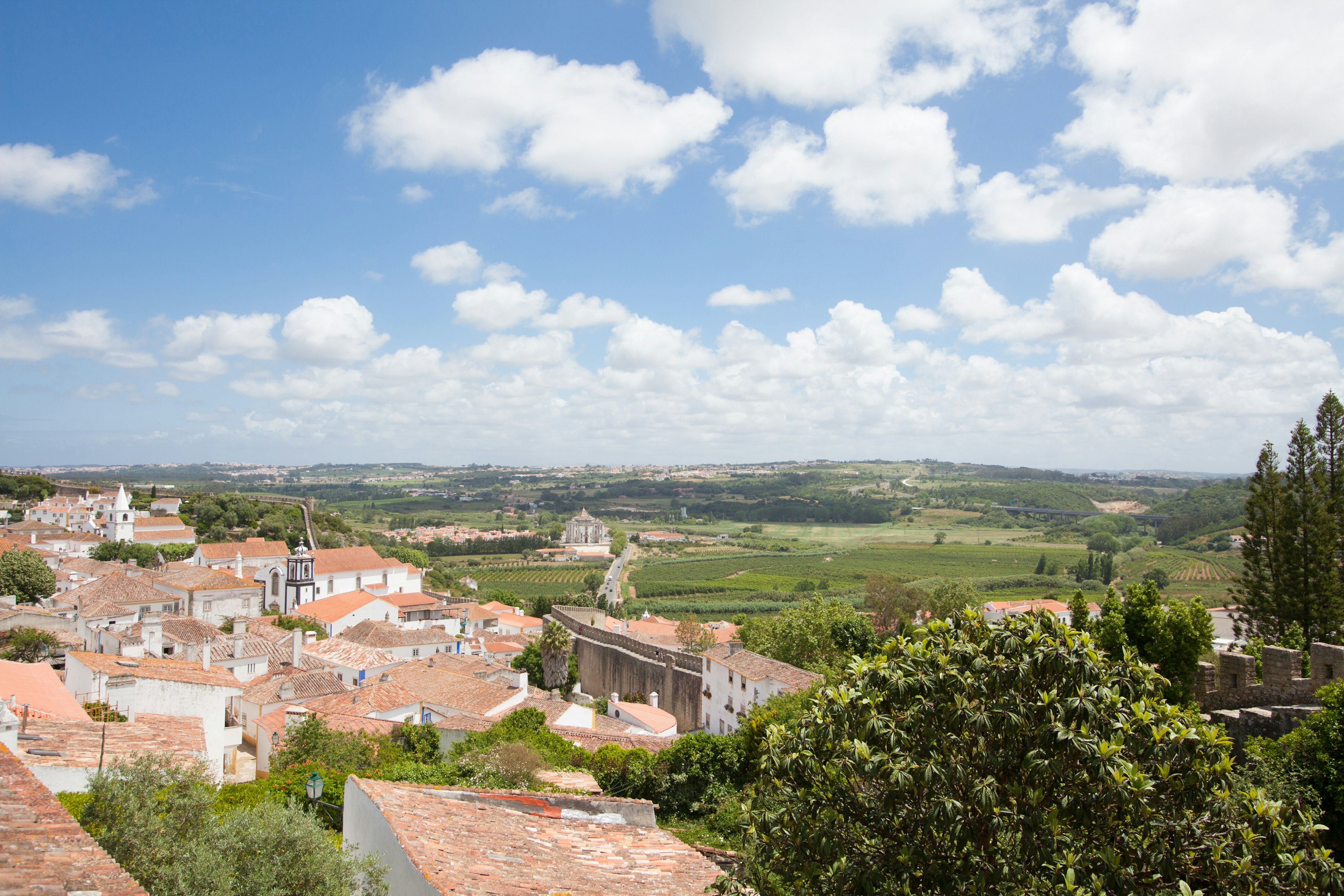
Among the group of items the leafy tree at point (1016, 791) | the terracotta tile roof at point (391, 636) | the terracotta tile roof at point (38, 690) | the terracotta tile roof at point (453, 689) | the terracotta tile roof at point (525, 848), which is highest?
the leafy tree at point (1016, 791)

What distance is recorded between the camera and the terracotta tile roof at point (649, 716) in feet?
76.9

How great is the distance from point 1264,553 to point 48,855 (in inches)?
969

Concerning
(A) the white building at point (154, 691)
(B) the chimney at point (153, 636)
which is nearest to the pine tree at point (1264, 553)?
(A) the white building at point (154, 691)

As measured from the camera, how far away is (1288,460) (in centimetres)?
1962

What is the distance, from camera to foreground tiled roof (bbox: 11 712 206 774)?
10.7m

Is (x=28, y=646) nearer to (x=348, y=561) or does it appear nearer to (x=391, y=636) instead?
(x=391, y=636)

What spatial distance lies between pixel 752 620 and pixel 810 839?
93.1 ft

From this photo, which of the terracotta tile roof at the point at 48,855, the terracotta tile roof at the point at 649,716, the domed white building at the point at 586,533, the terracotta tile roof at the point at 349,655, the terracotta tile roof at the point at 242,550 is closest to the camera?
the terracotta tile roof at the point at 48,855

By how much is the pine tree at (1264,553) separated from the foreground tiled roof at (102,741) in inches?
933

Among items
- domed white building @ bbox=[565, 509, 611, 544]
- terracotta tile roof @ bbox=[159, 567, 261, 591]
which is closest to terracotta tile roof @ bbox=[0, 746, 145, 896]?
terracotta tile roof @ bbox=[159, 567, 261, 591]

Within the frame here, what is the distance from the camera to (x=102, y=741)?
35.5 ft

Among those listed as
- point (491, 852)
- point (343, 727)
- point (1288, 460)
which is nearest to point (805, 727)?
point (491, 852)

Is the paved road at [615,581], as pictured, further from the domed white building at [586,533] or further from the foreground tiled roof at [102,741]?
the foreground tiled roof at [102,741]

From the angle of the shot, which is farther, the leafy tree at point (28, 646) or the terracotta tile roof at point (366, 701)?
the leafy tree at point (28, 646)
